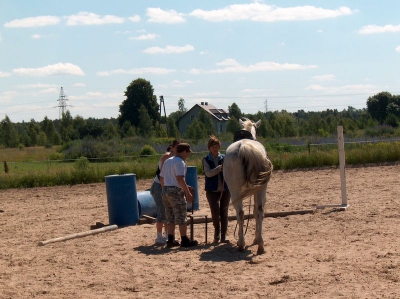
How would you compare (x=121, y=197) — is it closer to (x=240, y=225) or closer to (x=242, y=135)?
(x=242, y=135)

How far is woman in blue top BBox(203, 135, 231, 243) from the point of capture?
8828 millimetres

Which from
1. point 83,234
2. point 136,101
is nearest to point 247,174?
point 83,234

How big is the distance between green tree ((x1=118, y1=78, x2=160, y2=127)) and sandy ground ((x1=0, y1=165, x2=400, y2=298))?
51.7 m

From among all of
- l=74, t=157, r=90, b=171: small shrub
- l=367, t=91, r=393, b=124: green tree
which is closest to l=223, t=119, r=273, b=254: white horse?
l=74, t=157, r=90, b=171: small shrub

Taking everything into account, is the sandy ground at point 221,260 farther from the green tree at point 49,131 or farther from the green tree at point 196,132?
the green tree at point 49,131

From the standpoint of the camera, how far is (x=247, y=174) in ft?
26.3

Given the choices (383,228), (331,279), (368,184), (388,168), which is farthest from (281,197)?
(331,279)

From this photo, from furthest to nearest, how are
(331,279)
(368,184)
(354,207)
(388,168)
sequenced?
(388,168) < (368,184) < (354,207) < (331,279)

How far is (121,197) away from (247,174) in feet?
11.6

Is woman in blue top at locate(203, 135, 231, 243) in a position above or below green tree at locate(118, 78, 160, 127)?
below

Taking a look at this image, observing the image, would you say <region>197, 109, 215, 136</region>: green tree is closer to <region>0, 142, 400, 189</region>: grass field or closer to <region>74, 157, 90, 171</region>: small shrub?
<region>0, 142, 400, 189</region>: grass field

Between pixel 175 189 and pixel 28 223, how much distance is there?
5033 mm

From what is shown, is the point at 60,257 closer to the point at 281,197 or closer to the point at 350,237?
the point at 350,237

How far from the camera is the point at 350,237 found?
8.55 metres
